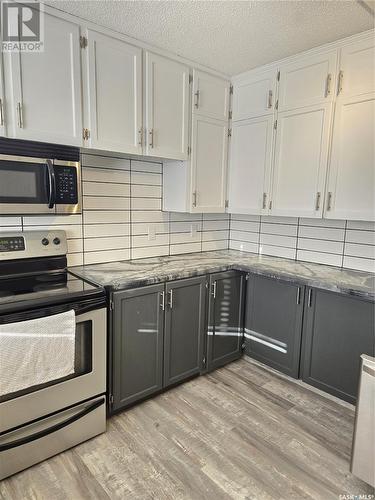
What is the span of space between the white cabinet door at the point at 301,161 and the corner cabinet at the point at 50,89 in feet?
4.84

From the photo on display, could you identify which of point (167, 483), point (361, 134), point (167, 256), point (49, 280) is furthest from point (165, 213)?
point (167, 483)

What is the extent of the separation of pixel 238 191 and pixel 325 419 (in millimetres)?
1802

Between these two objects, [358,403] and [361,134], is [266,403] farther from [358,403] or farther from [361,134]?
[361,134]

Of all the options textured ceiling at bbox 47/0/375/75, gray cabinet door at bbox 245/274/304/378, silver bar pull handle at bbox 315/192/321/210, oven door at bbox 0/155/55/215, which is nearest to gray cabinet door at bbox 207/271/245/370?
gray cabinet door at bbox 245/274/304/378

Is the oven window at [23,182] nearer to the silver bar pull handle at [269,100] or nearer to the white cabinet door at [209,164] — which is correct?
the white cabinet door at [209,164]

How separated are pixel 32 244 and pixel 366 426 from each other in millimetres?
1990

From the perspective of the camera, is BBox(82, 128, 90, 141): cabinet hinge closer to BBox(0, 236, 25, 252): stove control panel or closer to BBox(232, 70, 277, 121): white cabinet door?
BBox(0, 236, 25, 252): stove control panel

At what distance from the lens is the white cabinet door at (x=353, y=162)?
2018 millimetres

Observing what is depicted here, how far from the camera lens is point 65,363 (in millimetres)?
1579

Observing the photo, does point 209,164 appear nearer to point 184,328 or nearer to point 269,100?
point 269,100

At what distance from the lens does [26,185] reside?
176 centimetres

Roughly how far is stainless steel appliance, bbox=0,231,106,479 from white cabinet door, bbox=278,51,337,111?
6.24ft

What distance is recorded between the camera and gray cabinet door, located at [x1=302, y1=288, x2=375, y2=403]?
6.61ft

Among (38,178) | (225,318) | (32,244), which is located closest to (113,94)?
(38,178)
